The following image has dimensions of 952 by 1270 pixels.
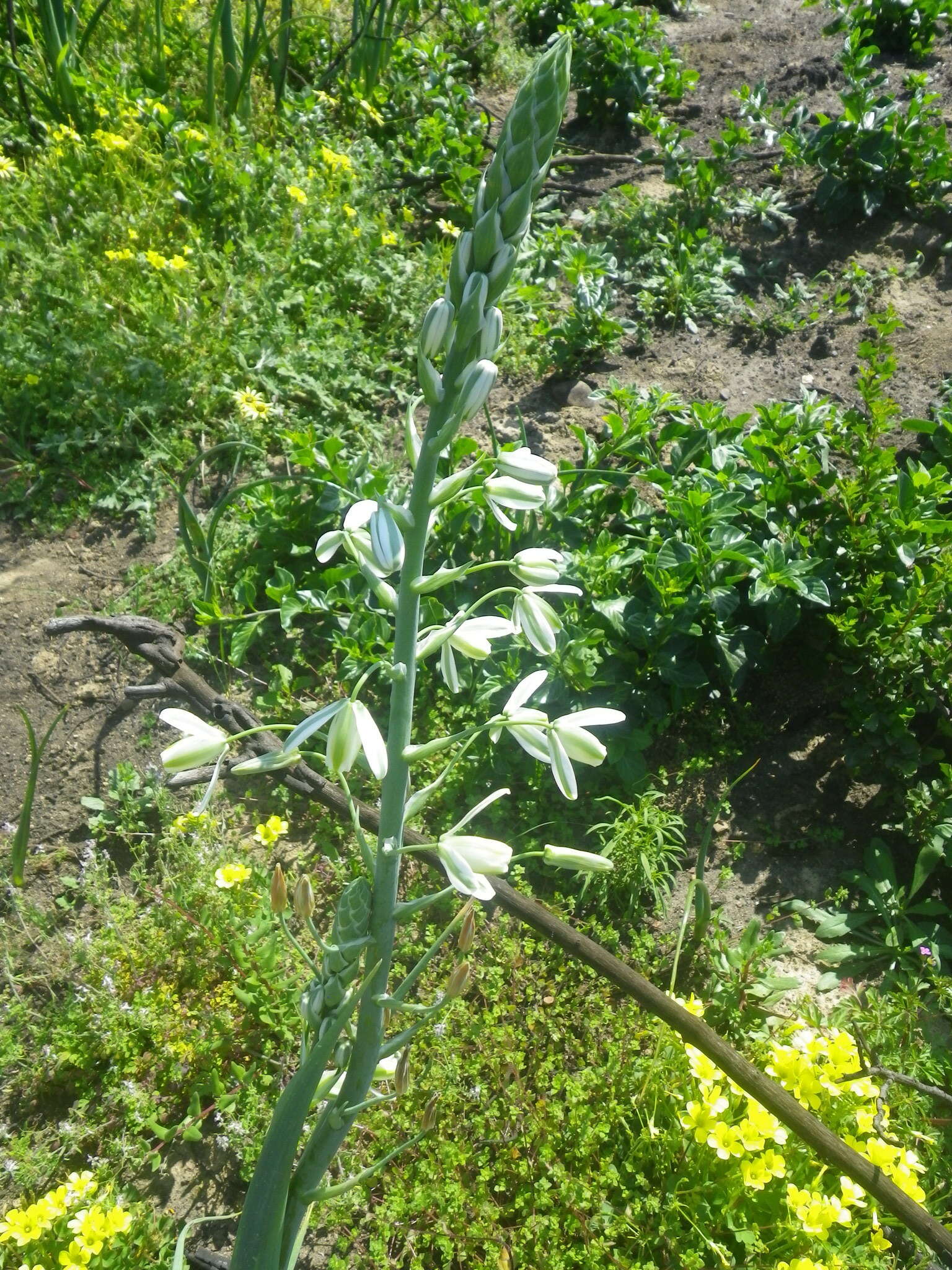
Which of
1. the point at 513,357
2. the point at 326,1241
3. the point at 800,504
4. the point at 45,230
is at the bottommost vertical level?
the point at 326,1241

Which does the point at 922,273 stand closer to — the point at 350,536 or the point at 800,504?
the point at 800,504

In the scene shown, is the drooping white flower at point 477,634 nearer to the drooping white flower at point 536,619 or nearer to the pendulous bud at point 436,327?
the drooping white flower at point 536,619

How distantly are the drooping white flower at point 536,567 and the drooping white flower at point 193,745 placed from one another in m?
0.53

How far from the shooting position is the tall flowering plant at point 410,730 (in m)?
1.23

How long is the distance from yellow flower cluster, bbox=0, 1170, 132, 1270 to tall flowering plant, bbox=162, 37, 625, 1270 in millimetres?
785

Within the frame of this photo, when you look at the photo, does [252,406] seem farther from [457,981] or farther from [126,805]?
[457,981]

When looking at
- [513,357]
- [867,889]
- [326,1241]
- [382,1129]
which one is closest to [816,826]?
[867,889]

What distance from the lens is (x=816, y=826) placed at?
3203 millimetres

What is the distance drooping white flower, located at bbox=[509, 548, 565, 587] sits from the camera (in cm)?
148

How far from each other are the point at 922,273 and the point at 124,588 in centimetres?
439

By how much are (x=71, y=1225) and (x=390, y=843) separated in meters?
1.49

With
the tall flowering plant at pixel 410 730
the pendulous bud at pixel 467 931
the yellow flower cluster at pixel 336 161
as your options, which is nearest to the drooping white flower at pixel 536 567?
the tall flowering plant at pixel 410 730

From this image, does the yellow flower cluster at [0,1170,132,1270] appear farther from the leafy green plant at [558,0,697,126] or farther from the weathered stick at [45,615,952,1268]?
the leafy green plant at [558,0,697,126]

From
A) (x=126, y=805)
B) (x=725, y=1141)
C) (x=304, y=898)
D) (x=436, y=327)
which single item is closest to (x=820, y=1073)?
(x=725, y=1141)
